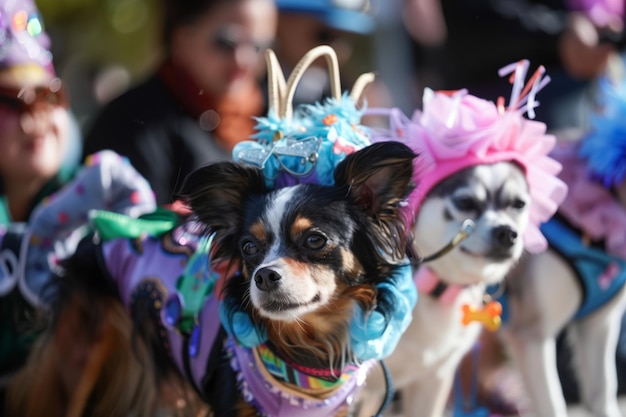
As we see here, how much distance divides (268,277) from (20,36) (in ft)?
6.43

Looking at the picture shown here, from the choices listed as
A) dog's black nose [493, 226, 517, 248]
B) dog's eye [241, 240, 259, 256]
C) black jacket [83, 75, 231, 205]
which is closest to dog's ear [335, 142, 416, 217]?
dog's eye [241, 240, 259, 256]

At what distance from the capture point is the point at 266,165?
2.87 m

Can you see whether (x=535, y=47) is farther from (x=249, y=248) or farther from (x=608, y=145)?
(x=249, y=248)

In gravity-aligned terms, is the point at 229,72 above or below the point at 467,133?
below

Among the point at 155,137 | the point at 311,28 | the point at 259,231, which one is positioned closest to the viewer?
the point at 259,231

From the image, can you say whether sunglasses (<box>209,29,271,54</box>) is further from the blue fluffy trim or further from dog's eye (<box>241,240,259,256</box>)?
dog's eye (<box>241,240,259,256</box>)

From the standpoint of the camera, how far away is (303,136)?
289cm

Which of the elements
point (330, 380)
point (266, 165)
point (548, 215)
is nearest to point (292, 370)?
point (330, 380)

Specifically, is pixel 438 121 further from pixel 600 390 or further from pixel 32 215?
pixel 32 215

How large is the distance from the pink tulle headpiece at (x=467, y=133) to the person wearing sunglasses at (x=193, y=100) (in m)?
1.50

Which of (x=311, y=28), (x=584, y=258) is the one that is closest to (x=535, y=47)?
(x=311, y=28)

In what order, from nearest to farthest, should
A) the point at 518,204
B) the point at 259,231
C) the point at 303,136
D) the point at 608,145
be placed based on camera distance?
1. the point at 259,231
2. the point at 303,136
3. the point at 518,204
4. the point at 608,145

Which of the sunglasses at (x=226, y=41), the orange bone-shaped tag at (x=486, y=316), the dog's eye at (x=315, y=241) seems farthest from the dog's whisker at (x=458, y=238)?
the sunglasses at (x=226, y=41)

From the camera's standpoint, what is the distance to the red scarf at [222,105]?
4793mm
